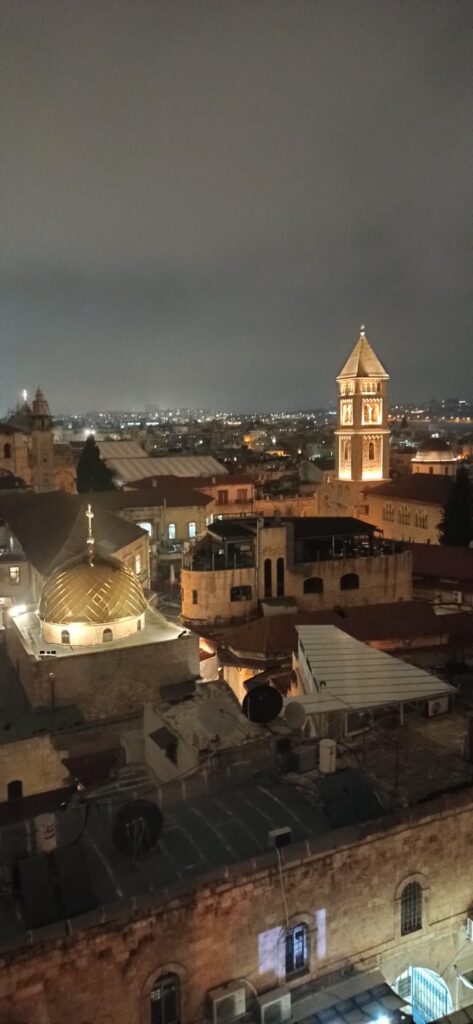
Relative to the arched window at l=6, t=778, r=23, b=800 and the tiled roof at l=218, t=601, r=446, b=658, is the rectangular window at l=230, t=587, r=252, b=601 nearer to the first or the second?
the tiled roof at l=218, t=601, r=446, b=658

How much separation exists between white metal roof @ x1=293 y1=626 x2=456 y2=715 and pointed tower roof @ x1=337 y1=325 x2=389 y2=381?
39274 millimetres

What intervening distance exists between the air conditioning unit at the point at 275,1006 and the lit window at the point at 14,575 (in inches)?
896

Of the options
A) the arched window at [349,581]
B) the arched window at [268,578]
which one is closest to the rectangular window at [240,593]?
the arched window at [268,578]

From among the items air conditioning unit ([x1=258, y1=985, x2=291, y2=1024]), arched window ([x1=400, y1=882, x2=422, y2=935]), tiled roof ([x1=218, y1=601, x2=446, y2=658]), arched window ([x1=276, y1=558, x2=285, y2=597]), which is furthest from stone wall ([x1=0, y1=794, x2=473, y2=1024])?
arched window ([x1=276, y1=558, x2=285, y2=597])

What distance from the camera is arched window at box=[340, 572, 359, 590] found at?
104 feet

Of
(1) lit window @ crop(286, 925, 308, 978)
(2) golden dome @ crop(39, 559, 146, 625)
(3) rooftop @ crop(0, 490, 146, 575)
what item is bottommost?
(1) lit window @ crop(286, 925, 308, 978)

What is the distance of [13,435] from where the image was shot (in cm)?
6184

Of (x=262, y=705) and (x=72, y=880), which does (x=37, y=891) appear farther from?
(x=262, y=705)

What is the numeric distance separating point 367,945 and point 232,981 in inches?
94.3

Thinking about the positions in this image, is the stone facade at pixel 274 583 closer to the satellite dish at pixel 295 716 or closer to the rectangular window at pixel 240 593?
the rectangular window at pixel 240 593

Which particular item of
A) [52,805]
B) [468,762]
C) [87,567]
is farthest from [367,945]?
[87,567]

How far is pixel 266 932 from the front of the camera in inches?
438

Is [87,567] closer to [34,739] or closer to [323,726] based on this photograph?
[34,739]

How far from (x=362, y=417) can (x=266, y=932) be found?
48.3 m
